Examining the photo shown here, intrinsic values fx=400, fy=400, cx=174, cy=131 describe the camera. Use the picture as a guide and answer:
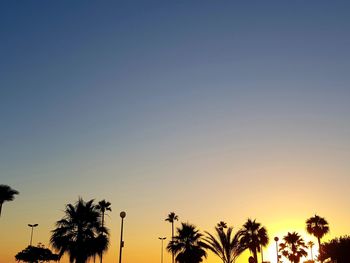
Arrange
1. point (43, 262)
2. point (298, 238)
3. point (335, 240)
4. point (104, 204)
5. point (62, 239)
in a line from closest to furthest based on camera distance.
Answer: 1. point (62, 239)
2. point (335, 240)
3. point (298, 238)
4. point (104, 204)
5. point (43, 262)

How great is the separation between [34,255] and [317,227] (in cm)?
7547

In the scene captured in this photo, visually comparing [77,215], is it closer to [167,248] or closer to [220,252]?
[220,252]

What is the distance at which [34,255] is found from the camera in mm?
110750

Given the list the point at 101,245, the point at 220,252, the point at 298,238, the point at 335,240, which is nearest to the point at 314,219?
the point at 298,238

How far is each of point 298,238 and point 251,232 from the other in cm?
1684

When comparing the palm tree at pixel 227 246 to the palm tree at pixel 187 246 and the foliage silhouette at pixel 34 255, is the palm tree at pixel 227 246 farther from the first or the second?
the foliage silhouette at pixel 34 255

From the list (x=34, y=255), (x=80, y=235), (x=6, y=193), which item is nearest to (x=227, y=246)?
(x=80, y=235)

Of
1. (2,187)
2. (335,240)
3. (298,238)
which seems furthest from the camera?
(298,238)

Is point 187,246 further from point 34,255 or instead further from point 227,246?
point 34,255

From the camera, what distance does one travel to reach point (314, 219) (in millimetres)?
82250

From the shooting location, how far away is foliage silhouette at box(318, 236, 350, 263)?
44.0m

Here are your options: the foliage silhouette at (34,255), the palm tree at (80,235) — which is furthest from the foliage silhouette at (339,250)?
the foliage silhouette at (34,255)

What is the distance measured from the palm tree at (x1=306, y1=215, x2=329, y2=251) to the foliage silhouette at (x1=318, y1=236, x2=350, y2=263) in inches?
1412

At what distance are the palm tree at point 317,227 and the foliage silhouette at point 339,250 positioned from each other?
118 feet
